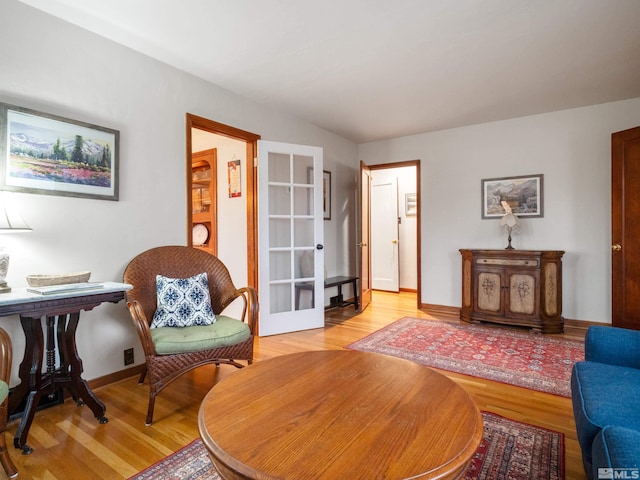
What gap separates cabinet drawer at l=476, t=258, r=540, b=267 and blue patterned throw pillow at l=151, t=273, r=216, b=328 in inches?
123

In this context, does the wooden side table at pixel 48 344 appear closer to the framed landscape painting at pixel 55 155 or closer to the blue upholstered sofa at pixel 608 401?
the framed landscape painting at pixel 55 155

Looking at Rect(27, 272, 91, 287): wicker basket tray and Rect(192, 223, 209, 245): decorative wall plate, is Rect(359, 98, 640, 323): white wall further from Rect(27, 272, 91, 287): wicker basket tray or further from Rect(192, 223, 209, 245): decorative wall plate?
Rect(27, 272, 91, 287): wicker basket tray

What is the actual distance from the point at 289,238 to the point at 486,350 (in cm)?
224

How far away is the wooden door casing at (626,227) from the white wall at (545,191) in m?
0.58

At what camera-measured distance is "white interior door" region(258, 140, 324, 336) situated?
3.71 m

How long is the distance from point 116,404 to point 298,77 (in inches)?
114

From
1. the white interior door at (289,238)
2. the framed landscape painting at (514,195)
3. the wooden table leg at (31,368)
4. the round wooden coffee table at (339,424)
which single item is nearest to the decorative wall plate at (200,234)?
the white interior door at (289,238)

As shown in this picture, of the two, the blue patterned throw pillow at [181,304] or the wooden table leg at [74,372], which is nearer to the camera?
the wooden table leg at [74,372]

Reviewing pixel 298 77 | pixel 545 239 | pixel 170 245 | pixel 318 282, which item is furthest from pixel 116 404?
pixel 545 239

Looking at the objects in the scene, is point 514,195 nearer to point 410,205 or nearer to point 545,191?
point 545,191

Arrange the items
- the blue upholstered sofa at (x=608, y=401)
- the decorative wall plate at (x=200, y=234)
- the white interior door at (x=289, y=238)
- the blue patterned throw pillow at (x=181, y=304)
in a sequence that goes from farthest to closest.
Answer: the decorative wall plate at (x=200, y=234), the white interior door at (x=289, y=238), the blue patterned throw pillow at (x=181, y=304), the blue upholstered sofa at (x=608, y=401)

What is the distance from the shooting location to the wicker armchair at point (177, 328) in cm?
201

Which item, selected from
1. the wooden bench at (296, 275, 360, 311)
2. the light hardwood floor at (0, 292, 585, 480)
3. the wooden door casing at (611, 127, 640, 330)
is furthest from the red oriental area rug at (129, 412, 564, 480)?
the wooden bench at (296, 275, 360, 311)

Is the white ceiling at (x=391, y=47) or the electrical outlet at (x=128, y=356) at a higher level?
the white ceiling at (x=391, y=47)
